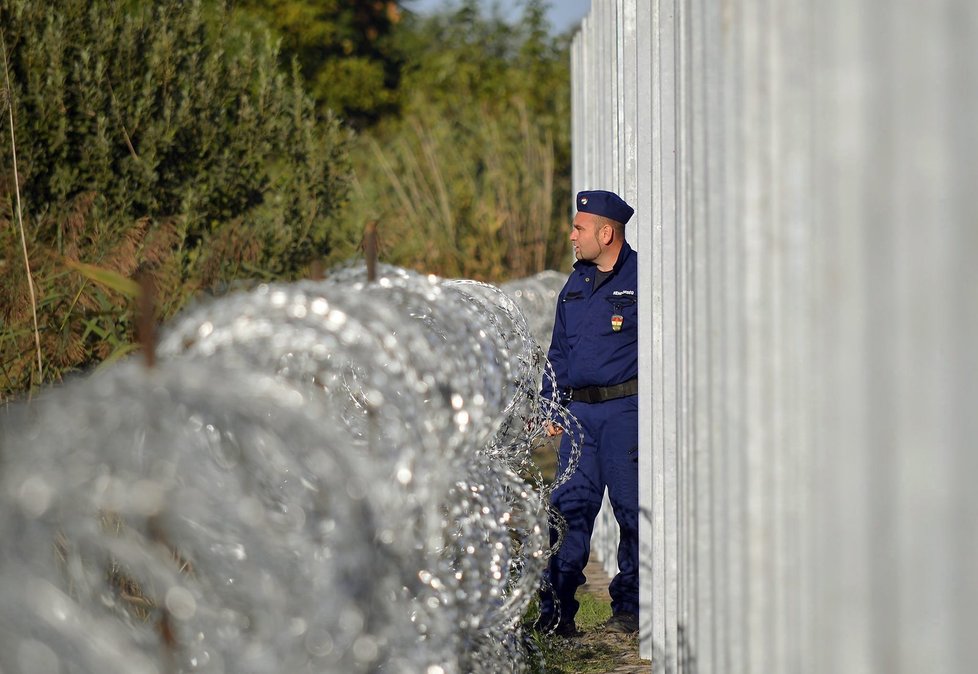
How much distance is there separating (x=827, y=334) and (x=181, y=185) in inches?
266

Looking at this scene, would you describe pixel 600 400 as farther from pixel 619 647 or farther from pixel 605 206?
pixel 619 647

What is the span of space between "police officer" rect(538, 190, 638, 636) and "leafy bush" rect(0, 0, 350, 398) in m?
1.92

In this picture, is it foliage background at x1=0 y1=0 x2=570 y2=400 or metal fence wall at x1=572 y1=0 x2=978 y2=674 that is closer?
metal fence wall at x1=572 y1=0 x2=978 y2=674

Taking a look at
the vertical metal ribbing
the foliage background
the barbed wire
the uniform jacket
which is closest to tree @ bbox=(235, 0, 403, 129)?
the foliage background

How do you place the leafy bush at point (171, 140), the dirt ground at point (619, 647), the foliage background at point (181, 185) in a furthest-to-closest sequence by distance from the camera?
the leafy bush at point (171, 140), the foliage background at point (181, 185), the dirt ground at point (619, 647)

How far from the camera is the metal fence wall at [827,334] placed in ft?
6.25

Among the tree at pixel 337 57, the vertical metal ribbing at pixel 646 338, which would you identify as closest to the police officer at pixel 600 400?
the vertical metal ribbing at pixel 646 338

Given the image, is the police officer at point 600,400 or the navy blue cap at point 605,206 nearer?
the police officer at point 600,400

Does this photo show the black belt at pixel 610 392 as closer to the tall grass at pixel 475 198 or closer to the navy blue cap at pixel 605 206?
the navy blue cap at pixel 605 206

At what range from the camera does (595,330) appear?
580 cm

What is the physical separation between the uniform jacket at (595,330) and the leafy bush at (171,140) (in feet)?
5.94

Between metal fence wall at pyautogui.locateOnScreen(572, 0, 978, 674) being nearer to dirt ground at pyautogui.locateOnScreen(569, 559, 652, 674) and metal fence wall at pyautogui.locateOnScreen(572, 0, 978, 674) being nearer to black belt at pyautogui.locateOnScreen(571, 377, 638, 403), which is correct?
dirt ground at pyautogui.locateOnScreen(569, 559, 652, 674)

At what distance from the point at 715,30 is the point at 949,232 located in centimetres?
133

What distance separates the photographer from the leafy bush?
7574 mm
